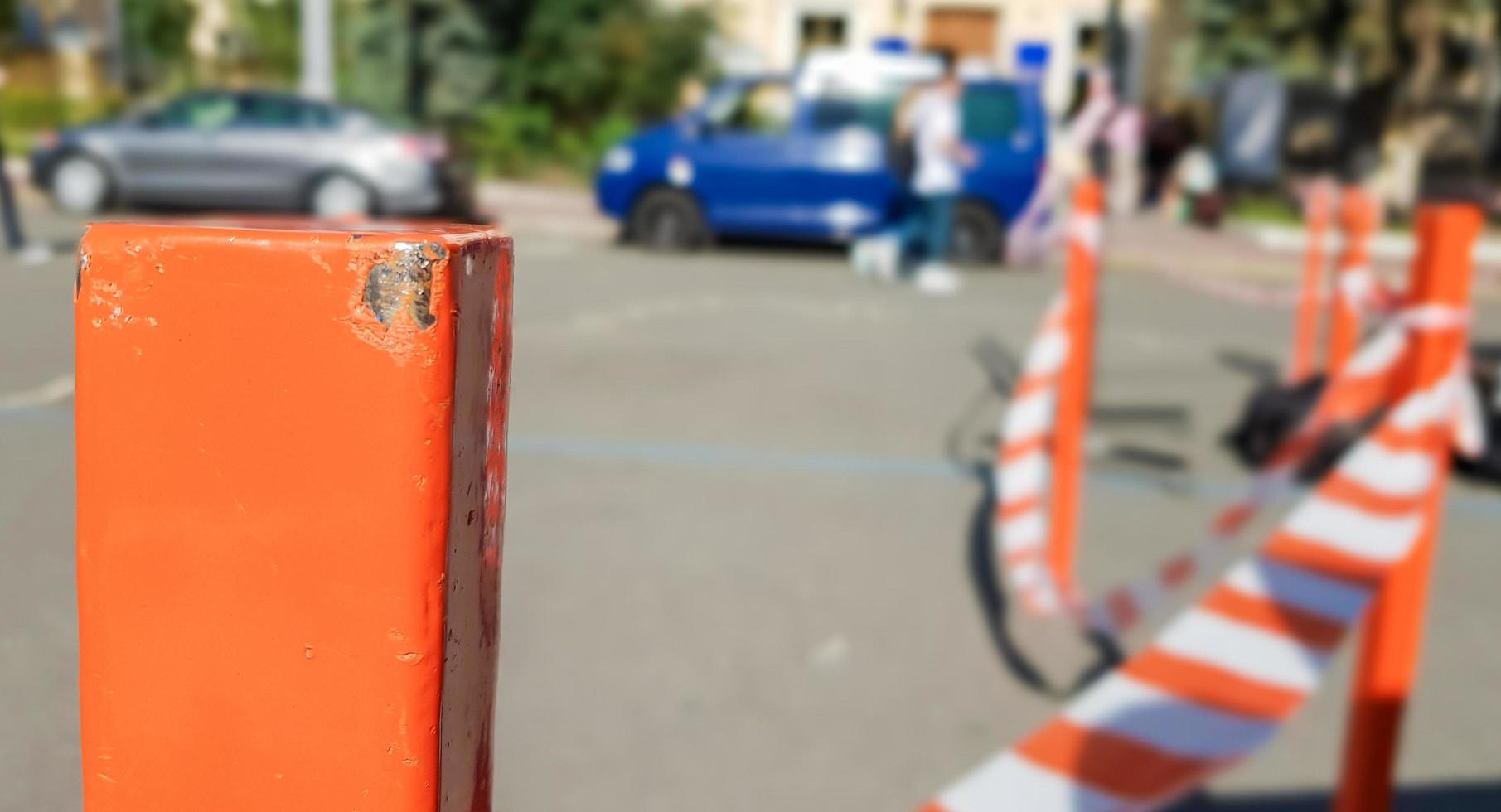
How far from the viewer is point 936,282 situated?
12.1 m

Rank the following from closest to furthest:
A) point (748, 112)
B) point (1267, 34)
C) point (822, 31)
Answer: point (748, 112) < point (1267, 34) < point (822, 31)

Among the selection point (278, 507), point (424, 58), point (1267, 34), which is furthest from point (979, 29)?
point (278, 507)

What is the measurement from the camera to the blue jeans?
12.5 m

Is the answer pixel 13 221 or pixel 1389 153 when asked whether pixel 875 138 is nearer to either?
pixel 13 221

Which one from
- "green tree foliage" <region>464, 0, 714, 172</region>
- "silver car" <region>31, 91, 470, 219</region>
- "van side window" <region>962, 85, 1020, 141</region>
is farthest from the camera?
"green tree foliage" <region>464, 0, 714, 172</region>

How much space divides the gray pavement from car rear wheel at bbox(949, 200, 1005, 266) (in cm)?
506

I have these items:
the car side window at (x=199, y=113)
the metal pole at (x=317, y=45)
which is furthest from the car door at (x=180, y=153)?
Answer: the metal pole at (x=317, y=45)

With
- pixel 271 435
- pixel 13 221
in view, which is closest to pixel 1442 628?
pixel 271 435

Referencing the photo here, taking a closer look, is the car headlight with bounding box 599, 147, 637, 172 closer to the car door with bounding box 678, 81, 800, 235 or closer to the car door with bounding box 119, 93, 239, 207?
the car door with bounding box 678, 81, 800, 235

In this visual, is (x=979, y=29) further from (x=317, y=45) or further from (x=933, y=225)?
(x=933, y=225)

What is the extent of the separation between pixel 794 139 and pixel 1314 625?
470 inches

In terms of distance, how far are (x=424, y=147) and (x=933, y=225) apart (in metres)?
5.58

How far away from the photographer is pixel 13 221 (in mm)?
10688

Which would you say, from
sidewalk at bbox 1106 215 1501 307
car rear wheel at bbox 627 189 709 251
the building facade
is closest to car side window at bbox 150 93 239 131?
car rear wheel at bbox 627 189 709 251
